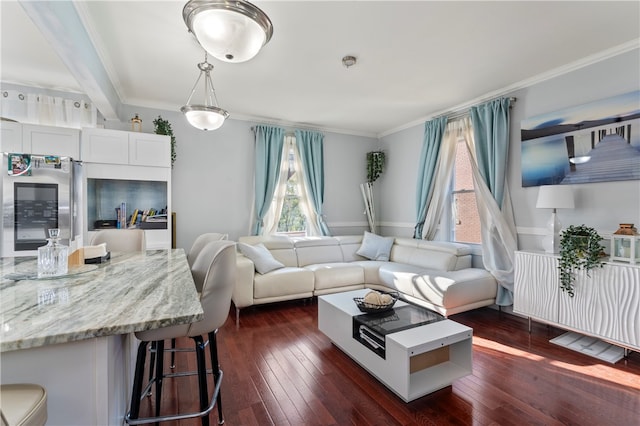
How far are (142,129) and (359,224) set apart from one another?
3888mm

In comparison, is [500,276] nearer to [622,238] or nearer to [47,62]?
[622,238]

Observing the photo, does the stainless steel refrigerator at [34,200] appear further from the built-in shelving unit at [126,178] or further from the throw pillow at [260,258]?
the throw pillow at [260,258]

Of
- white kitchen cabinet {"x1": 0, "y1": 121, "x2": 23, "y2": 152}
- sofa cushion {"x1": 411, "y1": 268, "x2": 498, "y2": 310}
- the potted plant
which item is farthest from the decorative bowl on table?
white kitchen cabinet {"x1": 0, "y1": 121, "x2": 23, "y2": 152}

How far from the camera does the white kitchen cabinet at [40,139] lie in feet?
10.2

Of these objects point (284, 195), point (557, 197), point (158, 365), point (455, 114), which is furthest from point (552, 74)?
point (158, 365)

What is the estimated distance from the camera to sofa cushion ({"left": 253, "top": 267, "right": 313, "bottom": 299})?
3.72 metres

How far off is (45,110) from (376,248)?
15.4 feet

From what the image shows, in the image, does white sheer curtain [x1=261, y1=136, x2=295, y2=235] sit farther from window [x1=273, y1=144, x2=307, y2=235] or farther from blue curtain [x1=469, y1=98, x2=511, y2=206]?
blue curtain [x1=469, y1=98, x2=511, y2=206]

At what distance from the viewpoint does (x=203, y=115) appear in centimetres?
270

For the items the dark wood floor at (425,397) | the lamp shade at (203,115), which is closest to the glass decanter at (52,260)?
the dark wood floor at (425,397)

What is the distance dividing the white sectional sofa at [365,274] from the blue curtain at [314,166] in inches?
21.5

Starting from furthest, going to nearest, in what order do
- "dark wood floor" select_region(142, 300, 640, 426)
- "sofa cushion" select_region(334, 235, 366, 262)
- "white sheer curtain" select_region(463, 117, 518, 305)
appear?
"sofa cushion" select_region(334, 235, 366, 262)
"white sheer curtain" select_region(463, 117, 518, 305)
"dark wood floor" select_region(142, 300, 640, 426)

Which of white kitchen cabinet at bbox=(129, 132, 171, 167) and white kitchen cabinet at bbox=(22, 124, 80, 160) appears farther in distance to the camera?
white kitchen cabinet at bbox=(129, 132, 171, 167)

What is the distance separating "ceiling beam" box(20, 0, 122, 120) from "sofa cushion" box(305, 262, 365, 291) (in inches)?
122
